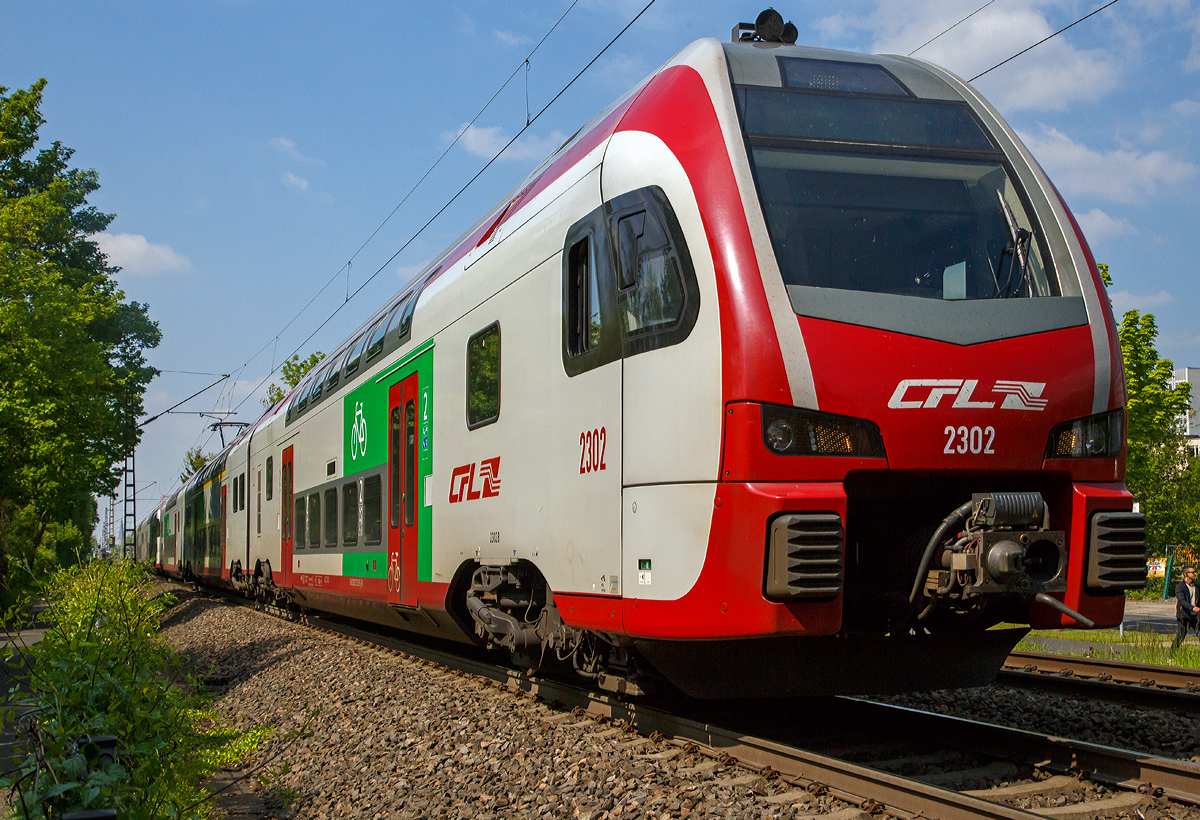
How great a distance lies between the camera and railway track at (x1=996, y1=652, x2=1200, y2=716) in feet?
21.4

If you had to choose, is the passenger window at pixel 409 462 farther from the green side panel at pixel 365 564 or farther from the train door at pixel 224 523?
the train door at pixel 224 523

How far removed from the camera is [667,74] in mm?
5719

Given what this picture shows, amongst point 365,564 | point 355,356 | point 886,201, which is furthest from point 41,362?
point 886,201

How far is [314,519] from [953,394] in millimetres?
10112

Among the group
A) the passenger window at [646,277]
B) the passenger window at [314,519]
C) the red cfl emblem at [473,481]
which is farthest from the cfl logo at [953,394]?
the passenger window at [314,519]

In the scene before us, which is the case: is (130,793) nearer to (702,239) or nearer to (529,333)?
(702,239)

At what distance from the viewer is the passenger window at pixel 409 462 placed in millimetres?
8844

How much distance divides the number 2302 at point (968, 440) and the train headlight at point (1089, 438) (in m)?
0.34

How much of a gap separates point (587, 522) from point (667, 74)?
2530 millimetres

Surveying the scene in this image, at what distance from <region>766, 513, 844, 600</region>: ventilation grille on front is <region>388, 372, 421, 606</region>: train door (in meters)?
4.85

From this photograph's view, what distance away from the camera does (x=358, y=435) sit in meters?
10.9

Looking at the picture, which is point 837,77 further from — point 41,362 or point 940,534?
point 41,362

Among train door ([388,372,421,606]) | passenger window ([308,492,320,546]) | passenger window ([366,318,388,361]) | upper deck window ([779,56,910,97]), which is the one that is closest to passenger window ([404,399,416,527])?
train door ([388,372,421,606])

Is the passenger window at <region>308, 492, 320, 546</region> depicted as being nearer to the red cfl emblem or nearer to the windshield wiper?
the red cfl emblem
